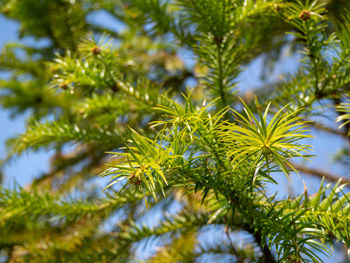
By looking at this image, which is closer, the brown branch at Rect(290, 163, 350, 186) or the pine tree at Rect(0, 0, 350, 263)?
the pine tree at Rect(0, 0, 350, 263)

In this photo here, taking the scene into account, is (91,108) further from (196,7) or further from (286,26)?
(286,26)

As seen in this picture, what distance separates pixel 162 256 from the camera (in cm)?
115

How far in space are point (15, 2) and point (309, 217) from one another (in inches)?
82.6

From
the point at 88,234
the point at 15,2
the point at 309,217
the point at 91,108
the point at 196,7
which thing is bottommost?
the point at 88,234

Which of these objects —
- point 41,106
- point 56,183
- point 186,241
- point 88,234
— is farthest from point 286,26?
point 41,106

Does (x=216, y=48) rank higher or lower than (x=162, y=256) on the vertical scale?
higher

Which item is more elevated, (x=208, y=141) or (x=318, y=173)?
(x=208, y=141)

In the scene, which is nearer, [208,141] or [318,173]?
[208,141]

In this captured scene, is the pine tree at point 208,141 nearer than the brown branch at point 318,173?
Yes

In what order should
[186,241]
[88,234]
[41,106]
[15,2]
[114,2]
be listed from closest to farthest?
[186,241]
[88,234]
[15,2]
[114,2]
[41,106]

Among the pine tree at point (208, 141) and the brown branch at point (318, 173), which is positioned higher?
the pine tree at point (208, 141)

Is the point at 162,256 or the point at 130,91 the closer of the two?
the point at 130,91

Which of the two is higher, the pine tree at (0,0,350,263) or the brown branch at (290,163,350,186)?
the pine tree at (0,0,350,263)

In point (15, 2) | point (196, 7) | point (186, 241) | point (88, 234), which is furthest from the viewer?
point (15, 2)
